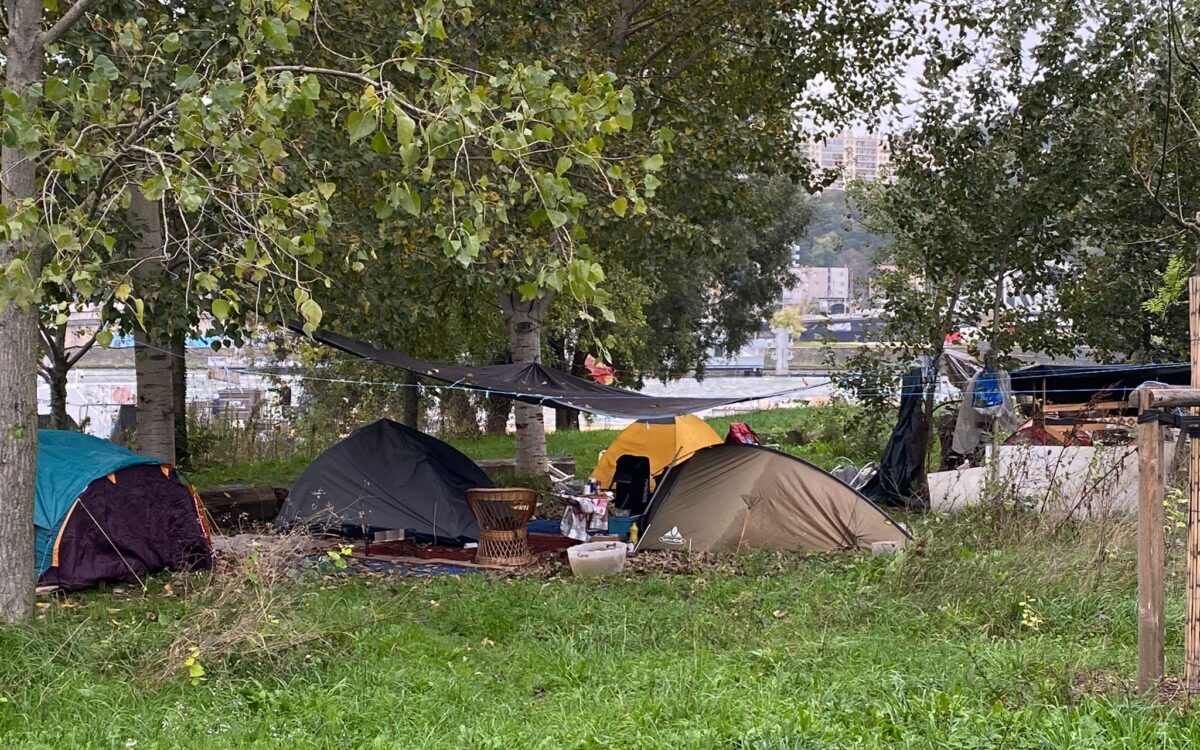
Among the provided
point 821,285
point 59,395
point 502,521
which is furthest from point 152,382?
point 821,285

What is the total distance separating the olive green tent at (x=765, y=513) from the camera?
922cm

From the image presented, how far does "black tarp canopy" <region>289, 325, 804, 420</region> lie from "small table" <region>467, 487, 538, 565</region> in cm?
81

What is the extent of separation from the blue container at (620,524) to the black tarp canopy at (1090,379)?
401 centimetres

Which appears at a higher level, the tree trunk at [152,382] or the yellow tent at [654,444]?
the tree trunk at [152,382]

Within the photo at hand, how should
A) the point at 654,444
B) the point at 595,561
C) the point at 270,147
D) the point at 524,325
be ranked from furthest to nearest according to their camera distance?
the point at 654,444 < the point at 524,325 < the point at 595,561 < the point at 270,147

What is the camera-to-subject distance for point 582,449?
729 inches

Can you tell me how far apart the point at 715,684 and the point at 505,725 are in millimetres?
919

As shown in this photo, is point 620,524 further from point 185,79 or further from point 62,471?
point 185,79

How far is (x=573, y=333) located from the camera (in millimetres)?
19703

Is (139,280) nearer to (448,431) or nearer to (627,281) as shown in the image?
(627,281)

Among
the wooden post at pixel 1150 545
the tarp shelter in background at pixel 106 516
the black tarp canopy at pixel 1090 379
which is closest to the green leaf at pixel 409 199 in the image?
the wooden post at pixel 1150 545

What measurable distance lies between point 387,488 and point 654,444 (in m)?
4.24

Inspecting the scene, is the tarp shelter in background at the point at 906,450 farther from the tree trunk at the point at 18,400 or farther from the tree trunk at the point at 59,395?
the tree trunk at the point at 59,395

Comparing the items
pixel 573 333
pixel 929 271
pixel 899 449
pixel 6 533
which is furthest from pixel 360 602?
pixel 573 333
